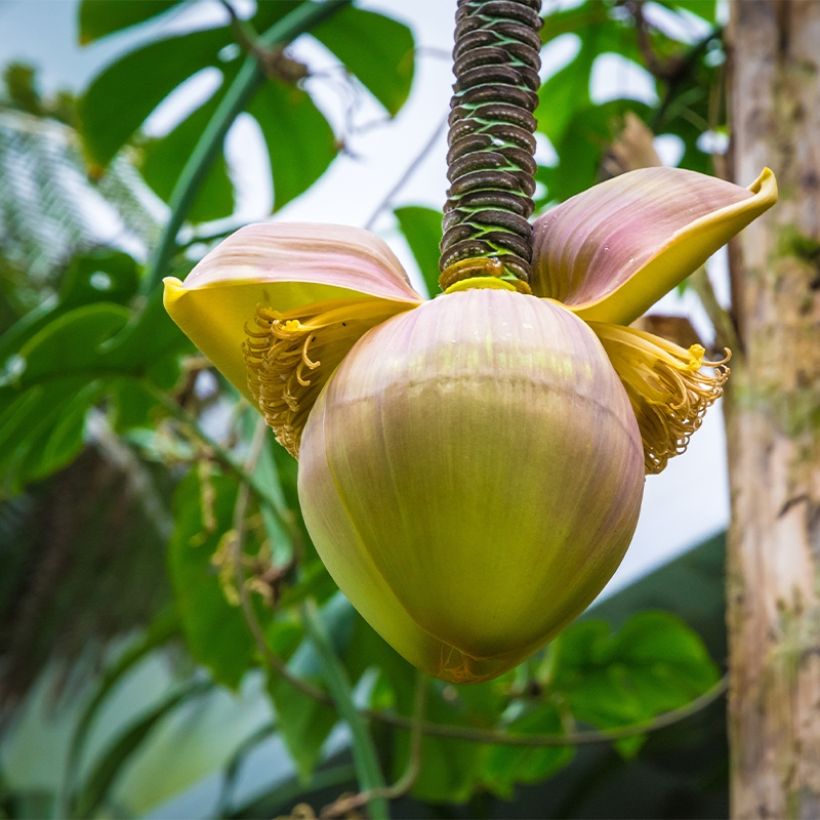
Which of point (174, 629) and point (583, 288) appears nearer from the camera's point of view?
point (583, 288)

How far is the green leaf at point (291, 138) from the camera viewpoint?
1.02 metres

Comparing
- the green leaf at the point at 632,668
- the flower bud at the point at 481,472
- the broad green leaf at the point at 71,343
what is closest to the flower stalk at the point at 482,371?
the flower bud at the point at 481,472

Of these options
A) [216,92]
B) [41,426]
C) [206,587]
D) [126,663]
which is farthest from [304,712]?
[126,663]

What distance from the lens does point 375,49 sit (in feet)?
3.33

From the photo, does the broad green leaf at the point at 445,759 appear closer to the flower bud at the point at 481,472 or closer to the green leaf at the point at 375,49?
the green leaf at the point at 375,49

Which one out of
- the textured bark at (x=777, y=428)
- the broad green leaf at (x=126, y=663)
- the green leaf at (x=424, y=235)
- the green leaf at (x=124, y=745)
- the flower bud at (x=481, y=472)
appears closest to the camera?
the flower bud at (x=481, y=472)

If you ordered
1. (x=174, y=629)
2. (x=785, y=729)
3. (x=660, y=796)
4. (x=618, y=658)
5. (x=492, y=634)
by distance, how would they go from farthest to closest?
1. (x=660, y=796)
2. (x=174, y=629)
3. (x=618, y=658)
4. (x=785, y=729)
5. (x=492, y=634)

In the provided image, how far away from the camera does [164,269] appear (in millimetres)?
749

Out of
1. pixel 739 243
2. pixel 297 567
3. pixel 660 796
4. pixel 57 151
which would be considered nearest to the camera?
pixel 739 243

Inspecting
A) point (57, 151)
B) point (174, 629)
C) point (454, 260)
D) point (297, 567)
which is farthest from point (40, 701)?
point (454, 260)

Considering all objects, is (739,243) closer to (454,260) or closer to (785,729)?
(785,729)

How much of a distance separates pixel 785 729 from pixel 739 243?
31cm

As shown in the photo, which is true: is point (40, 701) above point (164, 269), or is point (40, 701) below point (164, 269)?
below

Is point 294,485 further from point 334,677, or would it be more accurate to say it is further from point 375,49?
point 375,49
